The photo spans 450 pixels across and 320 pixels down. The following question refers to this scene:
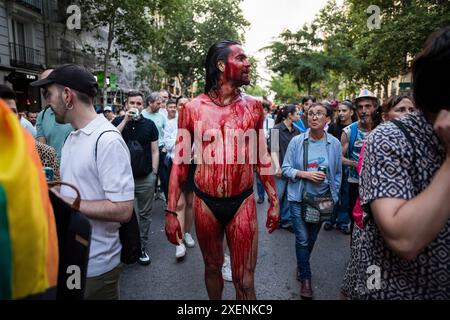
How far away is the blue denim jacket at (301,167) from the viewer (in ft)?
11.3

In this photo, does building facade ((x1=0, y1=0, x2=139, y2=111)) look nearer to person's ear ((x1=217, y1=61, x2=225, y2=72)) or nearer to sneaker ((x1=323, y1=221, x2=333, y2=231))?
sneaker ((x1=323, y1=221, x2=333, y2=231))

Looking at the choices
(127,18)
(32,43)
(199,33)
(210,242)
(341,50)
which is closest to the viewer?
(210,242)

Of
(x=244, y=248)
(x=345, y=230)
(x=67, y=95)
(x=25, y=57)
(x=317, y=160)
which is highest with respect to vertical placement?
(x=25, y=57)

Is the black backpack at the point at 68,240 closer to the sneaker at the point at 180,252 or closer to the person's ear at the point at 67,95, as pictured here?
the person's ear at the point at 67,95

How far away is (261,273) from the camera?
12.4 ft

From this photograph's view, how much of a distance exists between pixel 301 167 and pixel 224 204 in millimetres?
1507

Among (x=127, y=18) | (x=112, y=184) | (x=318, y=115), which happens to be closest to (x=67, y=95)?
(x=112, y=184)

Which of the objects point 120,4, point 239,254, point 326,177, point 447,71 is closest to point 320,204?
point 326,177

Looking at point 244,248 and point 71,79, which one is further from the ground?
point 71,79


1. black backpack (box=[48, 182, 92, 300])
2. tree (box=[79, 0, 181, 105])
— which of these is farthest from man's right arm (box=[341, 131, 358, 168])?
tree (box=[79, 0, 181, 105])

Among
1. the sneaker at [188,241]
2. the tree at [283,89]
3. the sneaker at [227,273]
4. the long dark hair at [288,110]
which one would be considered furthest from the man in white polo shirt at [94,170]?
the tree at [283,89]

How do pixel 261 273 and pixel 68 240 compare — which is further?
pixel 261 273

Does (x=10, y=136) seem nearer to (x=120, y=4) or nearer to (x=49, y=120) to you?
(x=49, y=120)

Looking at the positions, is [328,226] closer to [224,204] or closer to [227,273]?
[227,273]
